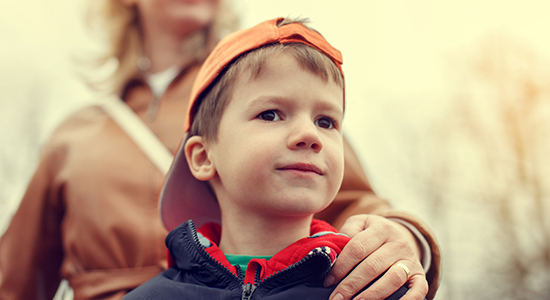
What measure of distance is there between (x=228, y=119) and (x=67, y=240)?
1.36 metres

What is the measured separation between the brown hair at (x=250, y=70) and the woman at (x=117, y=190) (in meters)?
0.68

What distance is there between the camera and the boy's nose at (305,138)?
114 centimetres

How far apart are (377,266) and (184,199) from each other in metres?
0.81

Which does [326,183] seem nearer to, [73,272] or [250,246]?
[250,246]

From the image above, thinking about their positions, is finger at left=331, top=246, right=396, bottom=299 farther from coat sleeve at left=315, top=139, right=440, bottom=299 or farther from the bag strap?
the bag strap

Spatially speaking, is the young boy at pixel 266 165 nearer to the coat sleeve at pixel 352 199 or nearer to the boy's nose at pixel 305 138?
the boy's nose at pixel 305 138

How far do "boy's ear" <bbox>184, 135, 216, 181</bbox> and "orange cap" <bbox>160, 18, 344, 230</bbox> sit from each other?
70mm

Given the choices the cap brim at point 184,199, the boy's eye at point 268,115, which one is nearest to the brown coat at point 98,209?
the cap brim at point 184,199

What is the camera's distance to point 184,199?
5.19 feet

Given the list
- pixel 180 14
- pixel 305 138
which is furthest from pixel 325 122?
pixel 180 14

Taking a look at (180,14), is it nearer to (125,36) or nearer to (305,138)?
(125,36)

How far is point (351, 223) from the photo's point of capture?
137 centimetres

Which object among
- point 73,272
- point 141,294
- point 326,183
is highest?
point 326,183

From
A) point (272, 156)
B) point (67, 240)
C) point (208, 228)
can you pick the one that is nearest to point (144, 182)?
point (67, 240)
